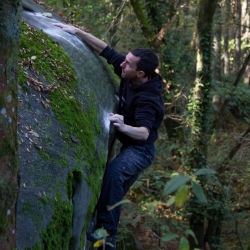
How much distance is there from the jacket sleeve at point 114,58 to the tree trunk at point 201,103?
5.99m

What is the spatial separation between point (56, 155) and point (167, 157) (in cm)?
933

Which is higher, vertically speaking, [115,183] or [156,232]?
[115,183]

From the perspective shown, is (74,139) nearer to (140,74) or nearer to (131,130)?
(131,130)

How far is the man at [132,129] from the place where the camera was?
187 inches

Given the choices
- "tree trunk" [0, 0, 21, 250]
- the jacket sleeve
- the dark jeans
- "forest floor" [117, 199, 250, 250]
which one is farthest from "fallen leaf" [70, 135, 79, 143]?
"forest floor" [117, 199, 250, 250]

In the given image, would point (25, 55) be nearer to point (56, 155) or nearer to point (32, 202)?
point (56, 155)

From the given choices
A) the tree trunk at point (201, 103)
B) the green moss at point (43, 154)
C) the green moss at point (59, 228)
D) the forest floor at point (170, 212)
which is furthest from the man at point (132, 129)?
the tree trunk at point (201, 103)

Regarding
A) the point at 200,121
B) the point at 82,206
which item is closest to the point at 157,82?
the point at 82,206

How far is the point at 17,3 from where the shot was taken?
96.6 inches

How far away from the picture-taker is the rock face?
3605 mm

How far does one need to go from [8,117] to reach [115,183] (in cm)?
242

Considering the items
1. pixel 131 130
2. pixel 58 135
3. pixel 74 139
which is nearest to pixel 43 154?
pixel 58 135

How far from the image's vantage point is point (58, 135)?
13.8 feet

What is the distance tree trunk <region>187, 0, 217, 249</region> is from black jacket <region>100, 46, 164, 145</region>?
6281 mm
